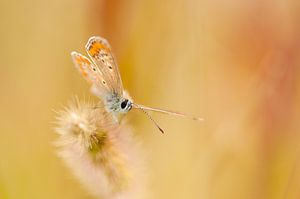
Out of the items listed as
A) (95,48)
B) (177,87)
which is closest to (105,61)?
(95,48)

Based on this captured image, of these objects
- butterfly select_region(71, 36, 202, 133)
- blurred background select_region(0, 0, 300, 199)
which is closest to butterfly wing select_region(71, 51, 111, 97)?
butterfly select_region(71, 36, 202, 133)

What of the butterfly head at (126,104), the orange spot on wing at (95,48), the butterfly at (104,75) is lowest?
the butterfly head at (126,104)

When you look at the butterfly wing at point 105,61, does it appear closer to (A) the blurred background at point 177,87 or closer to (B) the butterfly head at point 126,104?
(B) the butterfly head at point 126,104

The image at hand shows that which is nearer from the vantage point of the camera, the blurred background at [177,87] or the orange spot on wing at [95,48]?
the orange spot on wing at [95,48]

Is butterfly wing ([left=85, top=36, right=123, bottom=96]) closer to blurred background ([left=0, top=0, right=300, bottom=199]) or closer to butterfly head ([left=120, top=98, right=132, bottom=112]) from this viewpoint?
butterfly head ([left=120, top=98, right=132, bottom=112])

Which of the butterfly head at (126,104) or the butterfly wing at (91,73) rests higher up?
the butterfly wing at (91,73)

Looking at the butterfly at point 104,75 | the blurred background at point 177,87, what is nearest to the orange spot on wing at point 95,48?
the butterfly at point 104,75

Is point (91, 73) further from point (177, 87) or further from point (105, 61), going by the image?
point (177, 87)
